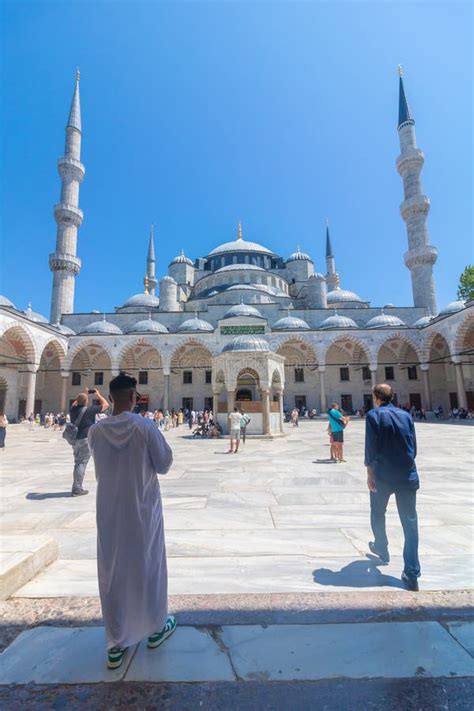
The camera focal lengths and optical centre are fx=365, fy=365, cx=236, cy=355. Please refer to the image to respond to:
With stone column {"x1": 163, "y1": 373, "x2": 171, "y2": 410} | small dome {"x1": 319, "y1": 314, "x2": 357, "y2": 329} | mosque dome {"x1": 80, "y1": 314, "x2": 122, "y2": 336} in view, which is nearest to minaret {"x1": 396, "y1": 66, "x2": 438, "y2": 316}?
small dome {"x1": 319, "y1": 314, "x2": 357, "y2": 329}

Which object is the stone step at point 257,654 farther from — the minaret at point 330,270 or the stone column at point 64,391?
the minaret at point 330,270

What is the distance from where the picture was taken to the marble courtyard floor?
→ 147 centimetres

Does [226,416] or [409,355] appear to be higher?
[409,355]

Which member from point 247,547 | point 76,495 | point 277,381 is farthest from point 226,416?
point 247,547

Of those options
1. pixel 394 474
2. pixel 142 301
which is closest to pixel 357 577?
pixel 394 474

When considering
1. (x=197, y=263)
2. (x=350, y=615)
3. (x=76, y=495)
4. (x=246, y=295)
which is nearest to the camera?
(x=350, y=615)

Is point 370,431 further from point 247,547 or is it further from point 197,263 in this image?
point 197,263

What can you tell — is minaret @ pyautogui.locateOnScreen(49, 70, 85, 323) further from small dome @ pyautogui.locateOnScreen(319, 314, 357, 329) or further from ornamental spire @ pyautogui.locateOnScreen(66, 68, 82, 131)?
small dome @ pyautogui.locateOnScreen(319, 314, 357, 329)

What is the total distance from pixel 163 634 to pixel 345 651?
86 cm

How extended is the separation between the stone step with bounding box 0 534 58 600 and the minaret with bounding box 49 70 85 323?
27917 mm

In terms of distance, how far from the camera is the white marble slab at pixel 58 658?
1.52 meters

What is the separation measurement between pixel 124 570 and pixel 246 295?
2895cm

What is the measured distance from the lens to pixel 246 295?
30000 mm

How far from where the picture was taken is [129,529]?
1715 mm
